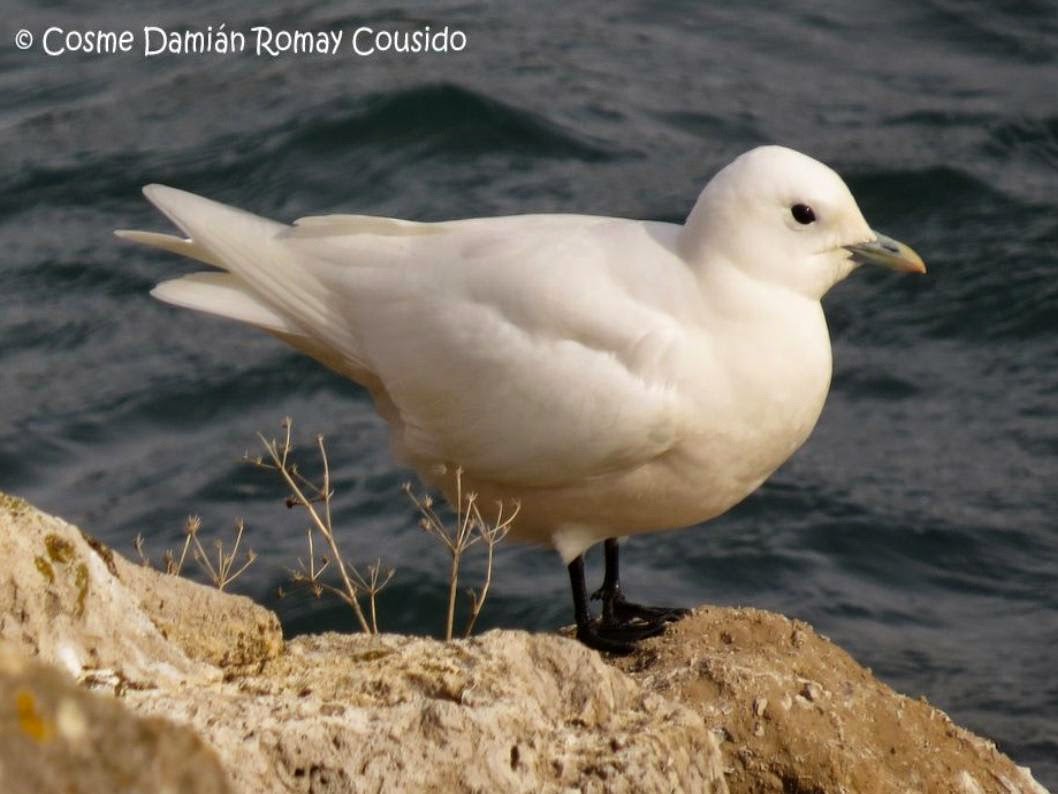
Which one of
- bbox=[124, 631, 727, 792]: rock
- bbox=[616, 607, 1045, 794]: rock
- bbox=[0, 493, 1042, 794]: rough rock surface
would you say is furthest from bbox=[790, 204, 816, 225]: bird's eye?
bbox=[124, 631, 727, 792]: rock

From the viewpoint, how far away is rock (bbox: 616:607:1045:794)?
511 cm

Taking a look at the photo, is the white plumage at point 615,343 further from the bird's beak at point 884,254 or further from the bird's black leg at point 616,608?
the bird's black leg at point 616,608

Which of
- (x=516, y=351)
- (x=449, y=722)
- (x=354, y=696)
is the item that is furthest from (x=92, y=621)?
(x=516, y=351)

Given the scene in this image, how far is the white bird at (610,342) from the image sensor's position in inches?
232

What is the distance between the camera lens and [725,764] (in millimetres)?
5102

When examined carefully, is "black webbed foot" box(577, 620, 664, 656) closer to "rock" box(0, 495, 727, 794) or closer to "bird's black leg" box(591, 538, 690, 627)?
"bird's black leg" box(591, 538, 690, 627)

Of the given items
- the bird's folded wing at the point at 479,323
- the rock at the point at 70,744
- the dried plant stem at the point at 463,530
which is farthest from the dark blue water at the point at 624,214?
the rock at the point at 70,744

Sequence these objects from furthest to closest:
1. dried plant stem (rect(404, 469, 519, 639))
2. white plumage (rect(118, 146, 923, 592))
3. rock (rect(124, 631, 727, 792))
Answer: white plumage (rect(118, 146, 923, 592)) < dried plant stem (rect(404, 469, 519, 639)) < rock (rect(124, 631, 727, 792))

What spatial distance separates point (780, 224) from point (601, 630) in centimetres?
144

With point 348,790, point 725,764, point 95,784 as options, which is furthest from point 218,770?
point 725,764

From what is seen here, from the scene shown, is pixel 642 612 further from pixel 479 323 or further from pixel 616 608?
pixel 479 323

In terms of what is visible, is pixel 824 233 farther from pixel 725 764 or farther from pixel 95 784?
Result: pixel 95 784

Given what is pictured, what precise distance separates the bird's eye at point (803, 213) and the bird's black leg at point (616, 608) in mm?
1351

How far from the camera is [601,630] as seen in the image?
6.37 m
